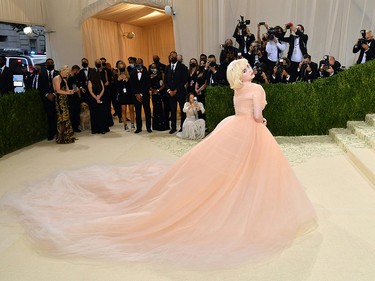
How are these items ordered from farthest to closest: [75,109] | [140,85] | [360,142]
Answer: [75,109] → [140,85] → [360,142]

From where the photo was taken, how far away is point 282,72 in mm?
7805

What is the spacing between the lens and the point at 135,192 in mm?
4188

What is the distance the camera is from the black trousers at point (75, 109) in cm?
887

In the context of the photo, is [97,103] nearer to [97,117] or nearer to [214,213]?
[97,117]

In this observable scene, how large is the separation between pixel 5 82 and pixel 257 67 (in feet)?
18.2

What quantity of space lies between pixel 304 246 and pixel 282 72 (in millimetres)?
5233

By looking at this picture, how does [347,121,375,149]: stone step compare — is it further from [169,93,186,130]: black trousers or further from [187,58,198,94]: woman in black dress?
[169,93,186,130]: black trousers

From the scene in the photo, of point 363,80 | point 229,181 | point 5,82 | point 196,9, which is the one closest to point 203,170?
point 229,181

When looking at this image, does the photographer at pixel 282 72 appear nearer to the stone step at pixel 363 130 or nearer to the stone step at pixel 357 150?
the stone step at pixel 357 150

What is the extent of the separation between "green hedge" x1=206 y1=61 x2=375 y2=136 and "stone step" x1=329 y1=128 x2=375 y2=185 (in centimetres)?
37

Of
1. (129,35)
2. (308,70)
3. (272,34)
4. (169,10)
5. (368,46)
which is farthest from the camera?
(129,35)

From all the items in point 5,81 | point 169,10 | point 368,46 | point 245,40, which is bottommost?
point 5,81

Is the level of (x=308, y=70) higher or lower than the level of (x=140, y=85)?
higher

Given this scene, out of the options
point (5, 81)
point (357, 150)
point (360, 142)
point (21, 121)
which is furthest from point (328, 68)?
point (5, 81)
